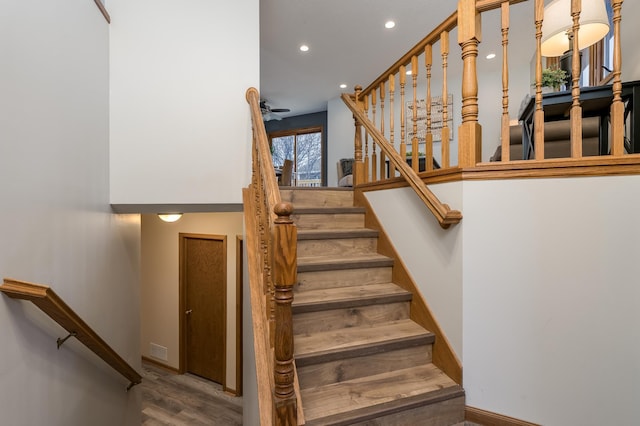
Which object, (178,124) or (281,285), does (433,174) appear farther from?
(178,124)

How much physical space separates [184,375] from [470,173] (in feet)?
16.1

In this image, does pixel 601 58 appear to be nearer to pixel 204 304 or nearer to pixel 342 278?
pixel 342 278

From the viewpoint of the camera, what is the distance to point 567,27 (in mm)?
2072

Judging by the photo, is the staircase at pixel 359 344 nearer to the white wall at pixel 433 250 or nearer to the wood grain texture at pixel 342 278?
the wood grain texture at pixel 342 278

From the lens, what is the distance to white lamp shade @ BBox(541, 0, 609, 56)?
195cm

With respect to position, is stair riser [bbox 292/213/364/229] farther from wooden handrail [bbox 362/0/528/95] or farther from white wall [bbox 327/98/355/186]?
white wall [bbox 327/98/355/186]

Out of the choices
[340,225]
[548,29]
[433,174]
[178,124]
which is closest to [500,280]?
[433,174]

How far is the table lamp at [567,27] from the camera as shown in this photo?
1.95 meters

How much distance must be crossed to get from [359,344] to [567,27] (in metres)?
2.45

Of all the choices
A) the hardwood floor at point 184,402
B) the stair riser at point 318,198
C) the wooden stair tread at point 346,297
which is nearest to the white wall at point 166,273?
the hardwood floor at point 184,402

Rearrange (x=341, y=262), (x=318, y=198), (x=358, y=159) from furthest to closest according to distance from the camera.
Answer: (x=358, y=159)
(x=318, y=198)
(x=341, y=262)

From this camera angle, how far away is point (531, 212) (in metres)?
1.54

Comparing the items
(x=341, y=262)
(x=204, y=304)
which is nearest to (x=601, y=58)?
(x=341, y=262)

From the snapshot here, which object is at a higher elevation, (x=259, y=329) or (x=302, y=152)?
(x=302, y=152)
